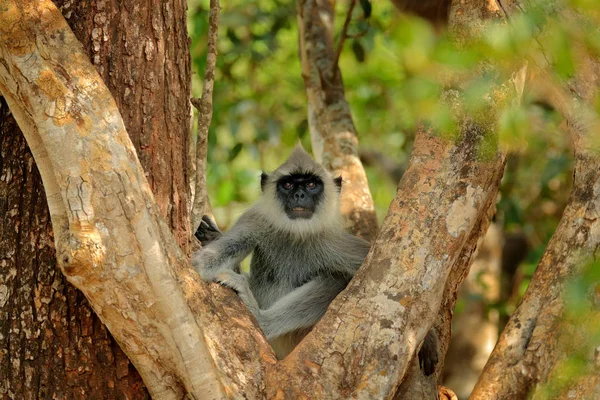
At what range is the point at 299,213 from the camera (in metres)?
4.27

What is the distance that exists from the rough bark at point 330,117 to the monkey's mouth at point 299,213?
2.09ft

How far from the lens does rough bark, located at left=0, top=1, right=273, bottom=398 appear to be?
2.43 metres

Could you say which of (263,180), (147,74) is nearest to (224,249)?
(263,180)

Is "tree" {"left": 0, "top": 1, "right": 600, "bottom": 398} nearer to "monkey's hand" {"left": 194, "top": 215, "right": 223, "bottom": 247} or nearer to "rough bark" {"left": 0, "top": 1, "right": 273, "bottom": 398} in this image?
"rough bark" {"left": 0, "top": 1, "right": 273, "bottom": 398}

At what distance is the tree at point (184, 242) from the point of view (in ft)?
8.05

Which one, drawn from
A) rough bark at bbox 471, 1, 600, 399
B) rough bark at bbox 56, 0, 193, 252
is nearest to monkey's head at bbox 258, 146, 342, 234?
rough bark at bbox 56, 0, 193, 252

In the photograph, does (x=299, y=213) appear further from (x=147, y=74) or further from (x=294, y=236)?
(x=147, y=74)

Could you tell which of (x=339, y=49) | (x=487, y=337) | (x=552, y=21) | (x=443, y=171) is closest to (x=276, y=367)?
(x=443, y=171)

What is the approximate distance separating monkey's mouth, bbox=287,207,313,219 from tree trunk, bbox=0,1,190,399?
136cm

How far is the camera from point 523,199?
678 cm

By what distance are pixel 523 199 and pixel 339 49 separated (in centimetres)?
274

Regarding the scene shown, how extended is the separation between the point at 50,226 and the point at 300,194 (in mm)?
1822

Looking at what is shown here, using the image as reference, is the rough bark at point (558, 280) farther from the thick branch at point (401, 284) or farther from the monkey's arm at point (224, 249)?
the monkey's arm at point (224, 249)

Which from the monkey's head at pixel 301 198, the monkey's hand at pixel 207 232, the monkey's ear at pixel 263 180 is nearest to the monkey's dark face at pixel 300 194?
the monkey's head at pixel 301 198
